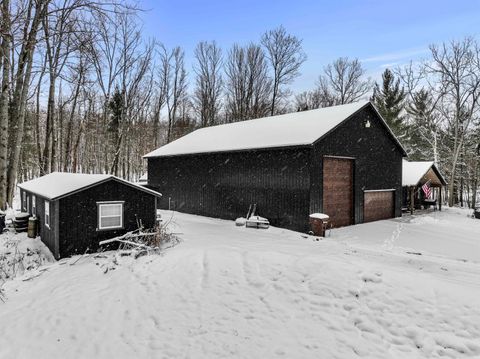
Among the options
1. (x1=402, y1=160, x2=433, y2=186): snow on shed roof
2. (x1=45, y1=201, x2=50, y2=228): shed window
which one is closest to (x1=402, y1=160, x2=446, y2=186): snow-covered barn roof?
(x1=402, y1=160, x2=433, y2=186): snow on shed roof

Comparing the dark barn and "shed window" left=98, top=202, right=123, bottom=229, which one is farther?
the dark barn

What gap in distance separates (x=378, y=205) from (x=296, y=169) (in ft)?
21.3

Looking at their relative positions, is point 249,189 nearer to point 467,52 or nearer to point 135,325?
point 135,325

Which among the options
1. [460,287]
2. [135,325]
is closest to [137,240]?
[135,325]

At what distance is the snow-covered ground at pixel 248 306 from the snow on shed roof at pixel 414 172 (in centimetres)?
1149

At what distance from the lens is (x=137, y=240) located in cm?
1045

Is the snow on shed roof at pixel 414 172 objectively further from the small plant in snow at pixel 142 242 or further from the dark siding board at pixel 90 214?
the dark siding board at pixel 90 214

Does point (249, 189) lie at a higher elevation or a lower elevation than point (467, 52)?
lower

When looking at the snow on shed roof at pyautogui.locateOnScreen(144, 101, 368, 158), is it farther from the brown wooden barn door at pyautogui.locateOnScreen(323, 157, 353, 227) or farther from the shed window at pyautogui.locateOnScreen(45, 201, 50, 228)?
the shed window at pyautogui.locateOnScreen(45, 201, 50, 228)

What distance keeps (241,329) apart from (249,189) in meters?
9.42

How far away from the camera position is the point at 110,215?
34.6 ft

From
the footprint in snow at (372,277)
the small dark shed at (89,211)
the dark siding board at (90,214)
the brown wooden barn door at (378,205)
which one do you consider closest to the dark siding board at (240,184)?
the brown wooden barn door at (378,205)

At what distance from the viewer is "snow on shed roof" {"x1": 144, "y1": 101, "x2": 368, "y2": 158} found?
13562 mm

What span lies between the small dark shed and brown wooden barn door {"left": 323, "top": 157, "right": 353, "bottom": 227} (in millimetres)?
7434
